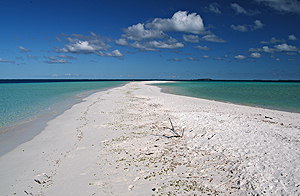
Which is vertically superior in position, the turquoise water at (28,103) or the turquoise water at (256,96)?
the turquoise water at (256,96)

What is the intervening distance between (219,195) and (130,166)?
3.67 meters

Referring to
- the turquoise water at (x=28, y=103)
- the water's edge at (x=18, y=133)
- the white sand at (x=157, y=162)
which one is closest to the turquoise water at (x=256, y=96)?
the white sand at (x=157, y=162)

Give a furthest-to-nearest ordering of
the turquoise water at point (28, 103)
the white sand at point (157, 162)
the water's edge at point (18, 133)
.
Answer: the turquoise water at point (28, 103)
the water's edge at point (18, 133)
the white sand at point (157, 162)

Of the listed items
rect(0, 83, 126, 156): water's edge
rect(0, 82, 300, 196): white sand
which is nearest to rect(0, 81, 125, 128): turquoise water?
rect(0, 83, 126, 156): water's edge

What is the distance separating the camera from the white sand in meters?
7.09

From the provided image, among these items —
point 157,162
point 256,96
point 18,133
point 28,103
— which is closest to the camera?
point 157,162

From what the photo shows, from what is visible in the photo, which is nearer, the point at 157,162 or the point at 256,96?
the point at 157,162

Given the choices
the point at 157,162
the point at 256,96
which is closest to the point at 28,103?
the point at 157,162

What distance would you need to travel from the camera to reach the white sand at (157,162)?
7090 mm

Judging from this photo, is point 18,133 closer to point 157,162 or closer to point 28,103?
point 157,162

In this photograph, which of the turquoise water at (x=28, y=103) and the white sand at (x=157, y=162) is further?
the turquoise water at (x=28, y=103)

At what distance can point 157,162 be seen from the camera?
9.03 m

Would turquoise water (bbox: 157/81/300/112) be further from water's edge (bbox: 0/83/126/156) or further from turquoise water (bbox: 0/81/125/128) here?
water's edge (bbox: 0/83/126/156)

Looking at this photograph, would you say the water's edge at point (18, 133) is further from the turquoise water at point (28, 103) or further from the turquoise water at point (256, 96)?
the turquoise water at point (256, 96)
